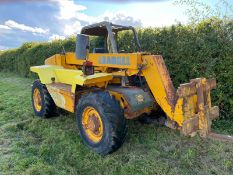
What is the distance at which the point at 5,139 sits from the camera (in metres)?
5.61

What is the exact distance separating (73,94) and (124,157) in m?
1.59

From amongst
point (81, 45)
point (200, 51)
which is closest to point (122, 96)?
point (81, 45)

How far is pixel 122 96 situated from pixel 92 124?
68 centimetres

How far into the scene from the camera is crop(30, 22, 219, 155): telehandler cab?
459 centimetres

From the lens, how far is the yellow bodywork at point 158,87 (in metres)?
4.59

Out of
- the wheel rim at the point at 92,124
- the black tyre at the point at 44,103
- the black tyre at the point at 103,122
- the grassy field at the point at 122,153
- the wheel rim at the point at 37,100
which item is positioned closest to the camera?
the grassy field at the point at 122,153

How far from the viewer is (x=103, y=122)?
462 centimetres

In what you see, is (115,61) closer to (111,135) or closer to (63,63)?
(111,135)

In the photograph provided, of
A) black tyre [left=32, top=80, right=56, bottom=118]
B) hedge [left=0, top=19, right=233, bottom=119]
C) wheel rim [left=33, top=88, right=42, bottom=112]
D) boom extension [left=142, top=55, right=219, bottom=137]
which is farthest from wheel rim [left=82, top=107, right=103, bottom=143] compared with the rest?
hedge [left=0, top=19, right=233, bottom=119]

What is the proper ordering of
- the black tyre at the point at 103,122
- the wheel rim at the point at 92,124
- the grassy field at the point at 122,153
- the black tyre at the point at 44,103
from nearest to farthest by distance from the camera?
1. the grassy field at the point at 122,153
2. the black tyre at the point at 103,122
3. the wheel rim at the point at 92,124
4. the black tyre at the point at 44,103

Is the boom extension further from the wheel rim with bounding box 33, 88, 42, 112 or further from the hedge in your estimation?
the wheel rim with bounding box 33, 88, 42, 112

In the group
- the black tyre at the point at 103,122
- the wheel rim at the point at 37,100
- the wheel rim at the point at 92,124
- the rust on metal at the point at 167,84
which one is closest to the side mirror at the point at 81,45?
the black tyre at the point at 103,122

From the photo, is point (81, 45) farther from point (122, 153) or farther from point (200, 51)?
point (200, 51)

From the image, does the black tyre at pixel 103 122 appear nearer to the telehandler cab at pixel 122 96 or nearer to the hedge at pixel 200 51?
the telehandler cab at pixel 122 96
